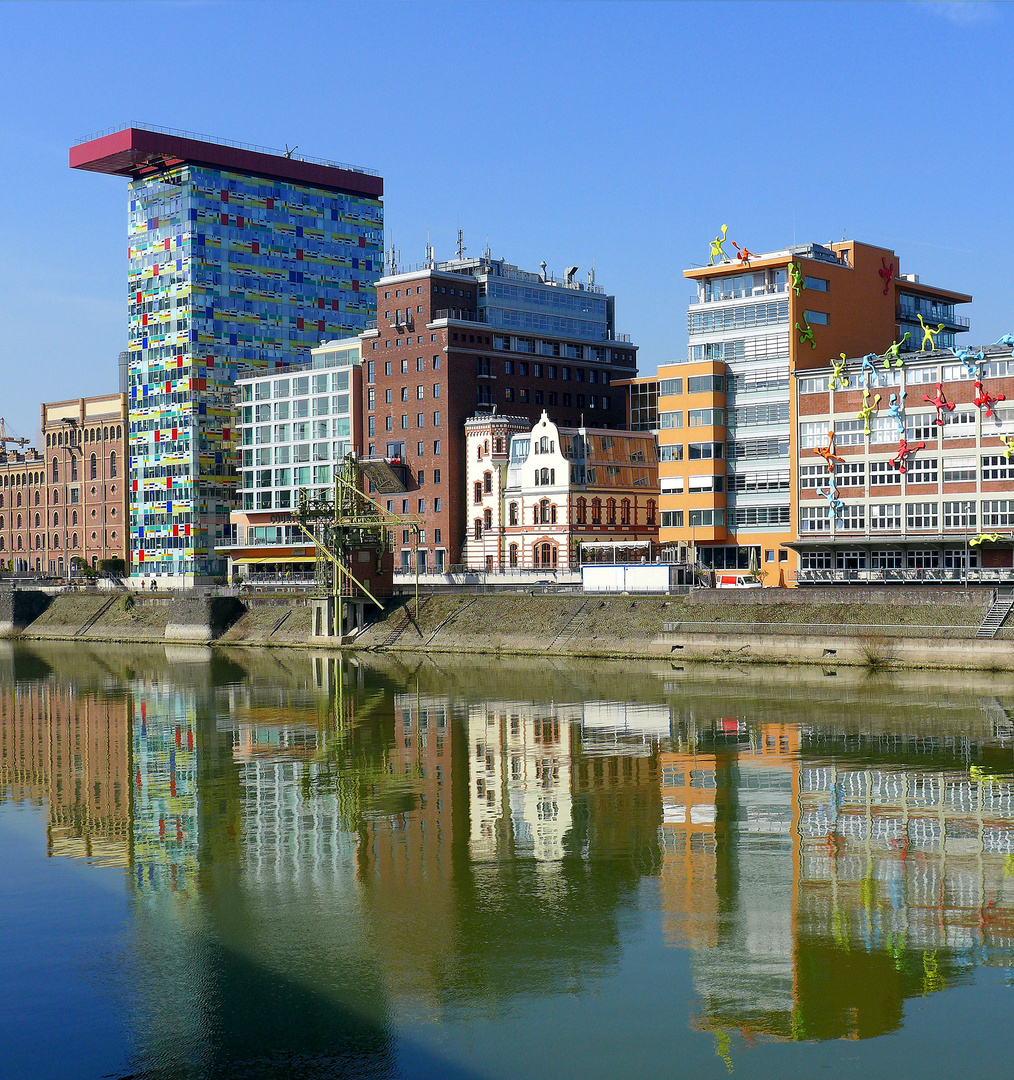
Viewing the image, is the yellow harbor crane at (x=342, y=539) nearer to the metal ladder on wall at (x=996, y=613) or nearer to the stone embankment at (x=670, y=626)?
the stone embankment at (x=670, y=626)

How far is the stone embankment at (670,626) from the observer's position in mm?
78688

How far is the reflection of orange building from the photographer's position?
140 ft

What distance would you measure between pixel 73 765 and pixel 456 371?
88116 mm

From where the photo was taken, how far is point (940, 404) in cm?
9469

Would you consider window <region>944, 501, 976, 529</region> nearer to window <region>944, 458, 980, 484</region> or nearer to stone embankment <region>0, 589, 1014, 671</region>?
window <region>944, 458, 980, 484</region>

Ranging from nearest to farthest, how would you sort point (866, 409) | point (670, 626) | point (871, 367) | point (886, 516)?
1. point (670, 626)
2. point (886, 516)
3. point (866, 409)
4. point (871, 367)

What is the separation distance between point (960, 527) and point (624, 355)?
235 feet

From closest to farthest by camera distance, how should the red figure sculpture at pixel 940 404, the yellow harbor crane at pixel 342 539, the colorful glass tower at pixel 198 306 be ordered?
the red figure sculpture at pixel 940 404 → the yellow harbor crane at pixel 342 539 → the colorful glass tower at pixel 198 306

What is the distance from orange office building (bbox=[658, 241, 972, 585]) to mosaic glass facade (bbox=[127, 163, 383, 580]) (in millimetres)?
82192

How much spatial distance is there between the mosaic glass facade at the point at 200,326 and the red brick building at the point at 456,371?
120 feet

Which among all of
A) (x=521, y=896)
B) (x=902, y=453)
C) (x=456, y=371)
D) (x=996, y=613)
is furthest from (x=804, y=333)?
(x=521, y=896)

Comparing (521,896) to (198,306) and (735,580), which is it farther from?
(198,306)

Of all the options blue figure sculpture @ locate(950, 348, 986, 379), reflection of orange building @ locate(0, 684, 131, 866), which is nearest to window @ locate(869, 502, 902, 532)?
blue figure sculpture @ locate(950, 348, 986, 379)

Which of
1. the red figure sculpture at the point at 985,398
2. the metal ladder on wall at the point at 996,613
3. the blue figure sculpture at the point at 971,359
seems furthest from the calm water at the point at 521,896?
the blue figure sculpture at the point at 971,359
